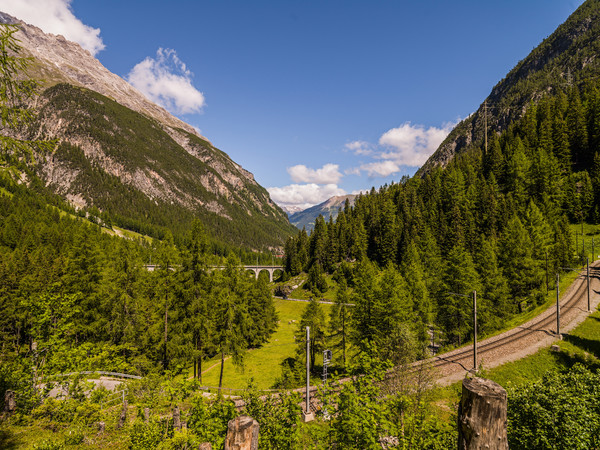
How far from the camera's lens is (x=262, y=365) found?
46094 millimetres

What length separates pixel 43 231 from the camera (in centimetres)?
7700

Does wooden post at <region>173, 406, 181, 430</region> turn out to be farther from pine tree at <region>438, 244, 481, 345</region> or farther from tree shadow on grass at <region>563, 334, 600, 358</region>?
tree shadow on grass at <region>563, 334, 600, 358</region>

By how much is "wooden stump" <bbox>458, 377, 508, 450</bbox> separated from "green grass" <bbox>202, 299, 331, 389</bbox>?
92.1 feet

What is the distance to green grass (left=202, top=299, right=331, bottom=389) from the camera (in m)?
38.0

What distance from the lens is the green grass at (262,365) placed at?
38.0 metres

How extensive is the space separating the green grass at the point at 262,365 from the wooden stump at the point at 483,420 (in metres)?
28.1

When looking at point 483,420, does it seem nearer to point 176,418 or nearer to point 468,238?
point 176,418

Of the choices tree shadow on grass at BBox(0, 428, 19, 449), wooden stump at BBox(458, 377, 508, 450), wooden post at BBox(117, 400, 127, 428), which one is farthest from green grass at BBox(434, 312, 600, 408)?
tree shadow on grass at BBox(0, 428, 19, 449)

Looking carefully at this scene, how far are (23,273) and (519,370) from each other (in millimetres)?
57312

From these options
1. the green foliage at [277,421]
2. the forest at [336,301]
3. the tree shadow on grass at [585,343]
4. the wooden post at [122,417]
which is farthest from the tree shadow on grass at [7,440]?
the tree shadow on grass at [585,343]

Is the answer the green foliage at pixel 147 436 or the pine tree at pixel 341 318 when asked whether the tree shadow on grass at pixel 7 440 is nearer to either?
the green foliage at pixel 147 436

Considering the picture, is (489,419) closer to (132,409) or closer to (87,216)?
(132,409)

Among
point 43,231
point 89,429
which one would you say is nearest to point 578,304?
point 89,429

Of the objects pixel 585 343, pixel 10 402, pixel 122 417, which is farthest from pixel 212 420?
pixel 585 343
